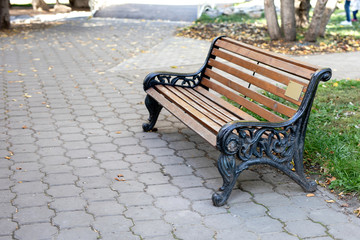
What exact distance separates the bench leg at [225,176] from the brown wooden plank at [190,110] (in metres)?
0.37

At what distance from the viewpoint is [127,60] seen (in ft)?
32.2

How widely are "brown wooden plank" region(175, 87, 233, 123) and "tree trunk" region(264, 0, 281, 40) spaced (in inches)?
236

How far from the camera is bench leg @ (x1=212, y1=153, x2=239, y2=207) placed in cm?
405

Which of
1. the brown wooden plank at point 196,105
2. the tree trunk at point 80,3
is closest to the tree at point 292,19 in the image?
the brown wooden plank at point 196,105

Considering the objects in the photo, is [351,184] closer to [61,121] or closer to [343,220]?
[343,220]

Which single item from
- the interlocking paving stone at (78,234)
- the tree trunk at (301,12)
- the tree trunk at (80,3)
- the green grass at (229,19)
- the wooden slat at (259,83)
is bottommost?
the tree trunk at (80,3)

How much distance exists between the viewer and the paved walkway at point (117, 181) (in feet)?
12.4

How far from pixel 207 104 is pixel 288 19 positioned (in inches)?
257

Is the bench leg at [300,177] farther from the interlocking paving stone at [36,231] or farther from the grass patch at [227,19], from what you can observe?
the grass patch at [227,19]

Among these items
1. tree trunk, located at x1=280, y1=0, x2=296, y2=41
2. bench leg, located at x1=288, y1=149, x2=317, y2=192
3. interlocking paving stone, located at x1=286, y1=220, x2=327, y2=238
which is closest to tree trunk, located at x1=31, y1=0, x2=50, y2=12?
tree trunk, located at x1=280, y1=0, x2=296, y2=41

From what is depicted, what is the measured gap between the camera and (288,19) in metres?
11.1

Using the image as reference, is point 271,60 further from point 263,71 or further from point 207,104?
point 207,104

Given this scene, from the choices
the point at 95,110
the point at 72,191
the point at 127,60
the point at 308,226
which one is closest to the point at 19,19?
the point at 127,60

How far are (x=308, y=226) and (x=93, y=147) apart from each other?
8.06 feet
